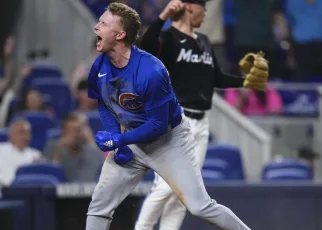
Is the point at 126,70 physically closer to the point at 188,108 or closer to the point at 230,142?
the point at 188,108

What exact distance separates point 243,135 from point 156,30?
442 cm

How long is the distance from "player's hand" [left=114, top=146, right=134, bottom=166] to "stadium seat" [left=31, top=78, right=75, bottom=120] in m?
5.79

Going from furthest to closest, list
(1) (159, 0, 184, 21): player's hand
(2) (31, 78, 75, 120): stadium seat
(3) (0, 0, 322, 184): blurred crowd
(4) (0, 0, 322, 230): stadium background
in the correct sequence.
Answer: (2) (31, 78, 75, 120): stadium seat < (3) (0, 0, 322, 184): blurred crowd < (4) (0, 0, 322, 230): stadium background < (1) (159, 0, 184, 21): player's hand

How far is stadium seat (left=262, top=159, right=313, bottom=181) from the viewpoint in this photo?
8891 mm

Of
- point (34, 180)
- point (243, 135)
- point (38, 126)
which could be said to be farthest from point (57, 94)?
point (34, 180)

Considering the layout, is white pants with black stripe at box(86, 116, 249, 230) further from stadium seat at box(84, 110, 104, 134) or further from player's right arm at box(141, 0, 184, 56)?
stadium seat at box(84, 110, 104, 134)

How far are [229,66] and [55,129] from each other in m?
2.61

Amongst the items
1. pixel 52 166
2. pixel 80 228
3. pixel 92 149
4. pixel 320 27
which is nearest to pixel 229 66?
pixel 320 27

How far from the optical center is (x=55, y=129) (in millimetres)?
11031

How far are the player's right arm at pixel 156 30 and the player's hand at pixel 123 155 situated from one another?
36.0 inches

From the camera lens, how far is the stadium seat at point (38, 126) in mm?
11109

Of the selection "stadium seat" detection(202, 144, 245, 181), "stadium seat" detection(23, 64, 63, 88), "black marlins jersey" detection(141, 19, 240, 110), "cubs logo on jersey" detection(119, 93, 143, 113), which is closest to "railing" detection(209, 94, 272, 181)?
"stadium seat" detection(202, 144, 245, 181)

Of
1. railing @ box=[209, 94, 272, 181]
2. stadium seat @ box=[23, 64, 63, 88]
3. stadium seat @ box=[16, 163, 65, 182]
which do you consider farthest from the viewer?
stadium seat @ box=[23, 64, 63, 88]

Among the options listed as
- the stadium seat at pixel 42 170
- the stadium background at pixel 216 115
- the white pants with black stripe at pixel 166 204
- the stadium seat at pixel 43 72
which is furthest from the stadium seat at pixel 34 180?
the stadium seat at pixel 43 72
